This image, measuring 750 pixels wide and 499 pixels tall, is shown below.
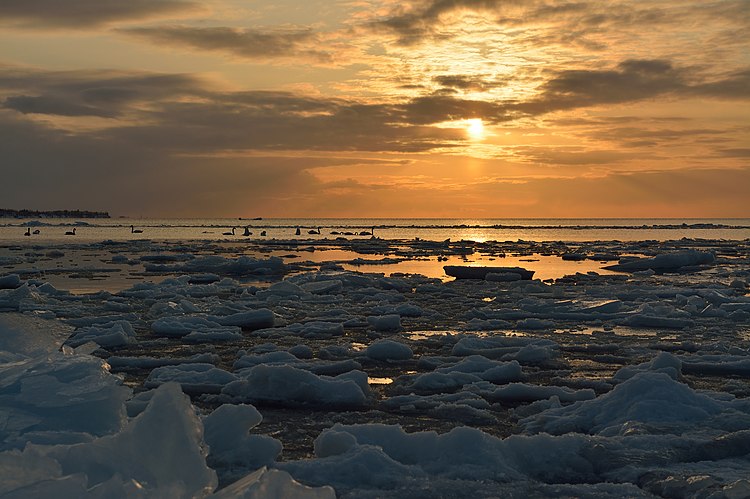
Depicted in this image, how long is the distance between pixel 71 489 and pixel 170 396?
948mm

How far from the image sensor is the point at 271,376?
8305 mm

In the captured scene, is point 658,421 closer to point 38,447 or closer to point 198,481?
point 198,481

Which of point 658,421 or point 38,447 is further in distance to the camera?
point 658,421

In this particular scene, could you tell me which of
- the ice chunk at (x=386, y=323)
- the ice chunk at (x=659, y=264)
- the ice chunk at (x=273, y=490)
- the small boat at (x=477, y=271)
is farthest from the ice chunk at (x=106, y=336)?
the ice chunk at (x=659, y=264)

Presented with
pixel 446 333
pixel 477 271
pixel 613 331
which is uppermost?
pixel 477 271

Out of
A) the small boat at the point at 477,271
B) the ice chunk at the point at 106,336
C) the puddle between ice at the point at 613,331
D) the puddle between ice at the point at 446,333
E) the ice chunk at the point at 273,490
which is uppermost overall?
the ice chunk at the point at 273,490

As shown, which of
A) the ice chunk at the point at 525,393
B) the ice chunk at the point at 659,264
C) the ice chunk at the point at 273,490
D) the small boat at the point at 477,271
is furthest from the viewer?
the ice chunk at the point at 659,264

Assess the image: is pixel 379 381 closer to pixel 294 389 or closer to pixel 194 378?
pixel 294 389

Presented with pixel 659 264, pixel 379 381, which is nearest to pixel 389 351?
pixel 379 381

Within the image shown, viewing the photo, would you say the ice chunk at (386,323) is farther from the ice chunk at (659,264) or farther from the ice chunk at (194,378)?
the ice chunk at (659,264)

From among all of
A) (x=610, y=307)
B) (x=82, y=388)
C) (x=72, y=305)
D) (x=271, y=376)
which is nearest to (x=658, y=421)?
(x=271, y=376)

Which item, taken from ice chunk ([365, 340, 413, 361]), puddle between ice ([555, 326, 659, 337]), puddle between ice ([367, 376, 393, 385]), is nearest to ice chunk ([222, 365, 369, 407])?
puddle between ice ([367, 376, 393, 385])

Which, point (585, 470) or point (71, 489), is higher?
point (71, 489)

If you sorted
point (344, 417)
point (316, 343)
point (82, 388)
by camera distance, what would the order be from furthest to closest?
point (316, 343) < point (344, 417) < point (82, 388)
